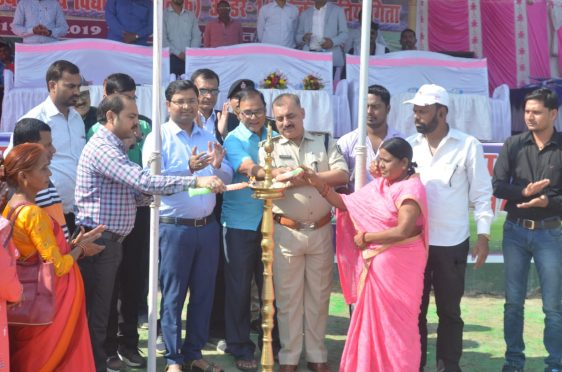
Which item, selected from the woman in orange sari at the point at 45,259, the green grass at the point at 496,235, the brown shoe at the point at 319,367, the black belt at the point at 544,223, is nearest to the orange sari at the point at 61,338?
the woman in orange sari at the point at 45,259

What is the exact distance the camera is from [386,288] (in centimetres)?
544

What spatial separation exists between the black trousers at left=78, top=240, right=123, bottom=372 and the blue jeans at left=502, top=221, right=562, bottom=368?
2554 mm

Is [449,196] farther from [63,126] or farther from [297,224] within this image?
[63,126]

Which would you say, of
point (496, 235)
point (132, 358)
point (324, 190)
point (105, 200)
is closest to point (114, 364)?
point (132, 358)

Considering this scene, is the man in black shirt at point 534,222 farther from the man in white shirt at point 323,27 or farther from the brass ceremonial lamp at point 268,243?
the man in white shirt at point 323,27

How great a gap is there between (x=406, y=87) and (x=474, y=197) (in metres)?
5.29

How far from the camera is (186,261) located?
→ 5664 millimetres

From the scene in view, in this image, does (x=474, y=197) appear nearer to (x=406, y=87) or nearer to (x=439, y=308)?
(x=439, y=308)

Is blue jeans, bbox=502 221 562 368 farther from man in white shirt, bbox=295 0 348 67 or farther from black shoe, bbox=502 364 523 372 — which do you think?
man in white shirt, bbox=295 0 348 67

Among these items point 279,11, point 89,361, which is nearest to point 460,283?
point 89,361

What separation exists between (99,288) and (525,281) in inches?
108

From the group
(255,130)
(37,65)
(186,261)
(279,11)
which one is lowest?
(186,261)

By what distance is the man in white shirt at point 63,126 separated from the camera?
5.79 m

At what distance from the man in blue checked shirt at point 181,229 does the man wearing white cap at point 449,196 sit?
135cm
